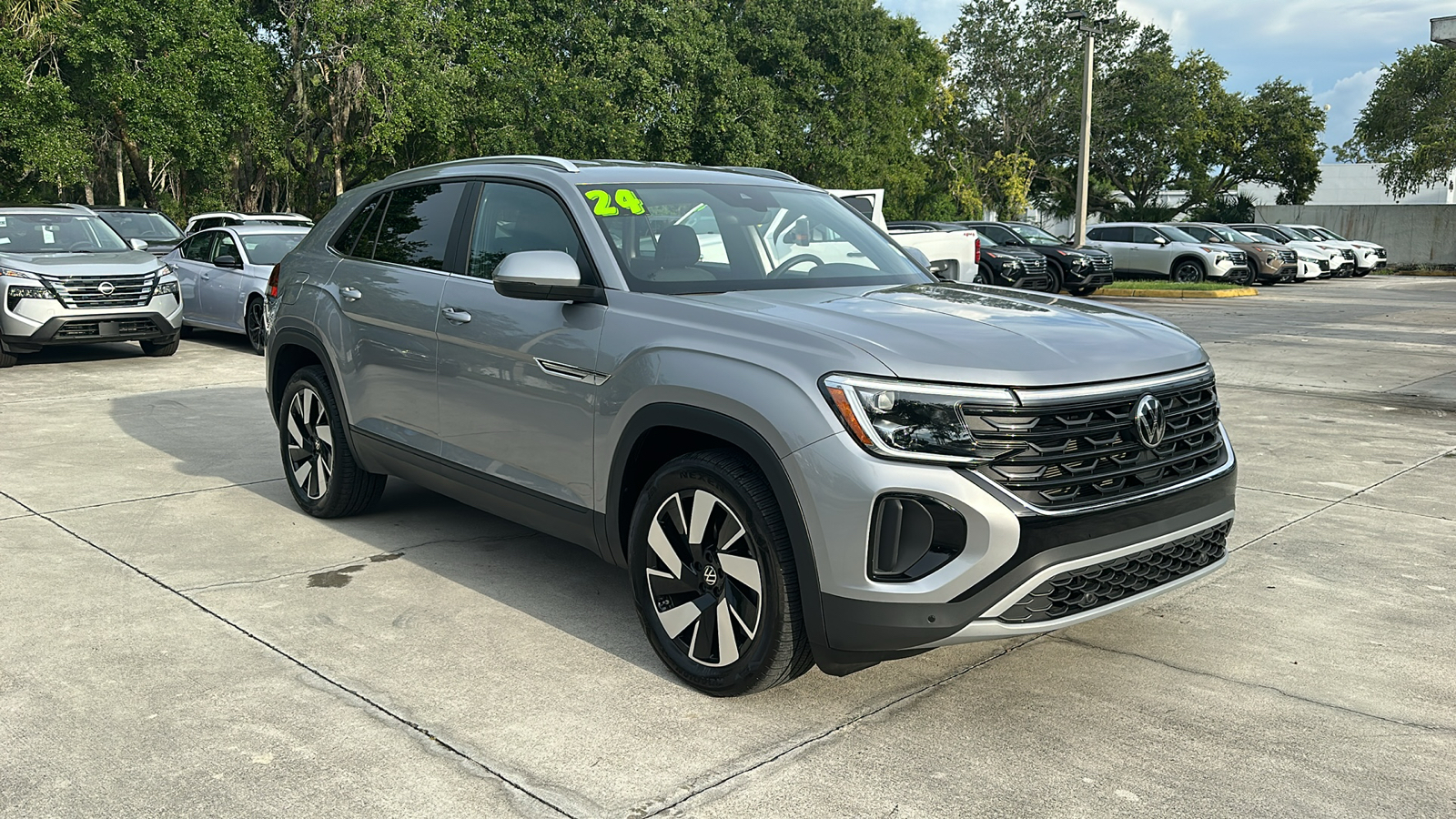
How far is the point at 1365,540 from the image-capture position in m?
6.06

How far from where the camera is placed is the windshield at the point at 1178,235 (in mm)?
30562

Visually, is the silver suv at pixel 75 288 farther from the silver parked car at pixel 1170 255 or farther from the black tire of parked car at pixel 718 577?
the silver parked car at pixel 1170 255

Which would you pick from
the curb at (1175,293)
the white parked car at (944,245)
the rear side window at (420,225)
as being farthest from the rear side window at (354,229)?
the curb at (1175,293)

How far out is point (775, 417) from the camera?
3.73m

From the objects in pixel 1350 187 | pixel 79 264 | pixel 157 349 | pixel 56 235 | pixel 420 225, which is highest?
pixel 1350 187

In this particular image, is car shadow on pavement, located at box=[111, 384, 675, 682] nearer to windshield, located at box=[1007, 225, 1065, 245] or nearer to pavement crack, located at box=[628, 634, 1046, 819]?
pavement crack, located at box=[628, 634, 1046, 819]

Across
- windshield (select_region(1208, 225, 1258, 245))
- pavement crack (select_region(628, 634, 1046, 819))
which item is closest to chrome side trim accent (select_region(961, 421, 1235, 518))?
pavement crack (select_region(628, 634, 1046, 819))

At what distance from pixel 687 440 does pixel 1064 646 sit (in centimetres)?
162

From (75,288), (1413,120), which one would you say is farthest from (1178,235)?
(75,288)

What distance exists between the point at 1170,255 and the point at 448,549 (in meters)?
27.6

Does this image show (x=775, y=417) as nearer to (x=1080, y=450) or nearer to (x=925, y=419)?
(x=925, y=419)

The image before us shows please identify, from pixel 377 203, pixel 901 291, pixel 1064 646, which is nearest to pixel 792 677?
pixel 1064 646

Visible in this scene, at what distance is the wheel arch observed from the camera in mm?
3713

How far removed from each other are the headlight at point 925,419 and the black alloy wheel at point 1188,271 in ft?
92.6
